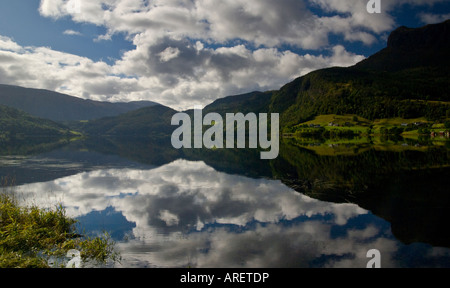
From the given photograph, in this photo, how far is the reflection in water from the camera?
598 inches

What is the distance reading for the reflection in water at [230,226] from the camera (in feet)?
49.9

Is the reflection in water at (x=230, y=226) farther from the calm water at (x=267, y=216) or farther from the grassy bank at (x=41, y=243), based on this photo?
the grassy bank at (x=41, y=243)

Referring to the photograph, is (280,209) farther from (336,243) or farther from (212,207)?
(336,243)

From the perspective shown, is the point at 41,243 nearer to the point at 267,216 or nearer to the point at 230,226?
the point at 230,226

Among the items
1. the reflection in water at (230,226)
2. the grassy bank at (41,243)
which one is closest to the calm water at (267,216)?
the reflection in water at (230,226)

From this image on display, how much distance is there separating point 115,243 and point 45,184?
2818 centimetres

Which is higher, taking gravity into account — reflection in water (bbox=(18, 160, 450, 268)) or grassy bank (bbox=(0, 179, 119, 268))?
grassy bank (bbox=(0, 179, 119, 268))

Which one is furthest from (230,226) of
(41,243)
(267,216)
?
(41,243)

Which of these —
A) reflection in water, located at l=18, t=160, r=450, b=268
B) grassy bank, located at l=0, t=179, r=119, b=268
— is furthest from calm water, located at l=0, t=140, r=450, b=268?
grassy bank, located at l=0, t=179, r=119, b=268

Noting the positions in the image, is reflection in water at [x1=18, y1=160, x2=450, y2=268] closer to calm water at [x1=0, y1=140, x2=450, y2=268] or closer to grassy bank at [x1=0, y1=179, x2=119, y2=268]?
calm water at [x1=0, y1=140, x2=450, y2=268]

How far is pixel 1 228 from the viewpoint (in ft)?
52.2

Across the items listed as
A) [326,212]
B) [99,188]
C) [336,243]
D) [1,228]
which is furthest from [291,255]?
[99,188]

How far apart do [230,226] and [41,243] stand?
12.7 m

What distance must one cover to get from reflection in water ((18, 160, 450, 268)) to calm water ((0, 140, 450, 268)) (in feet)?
0.24
